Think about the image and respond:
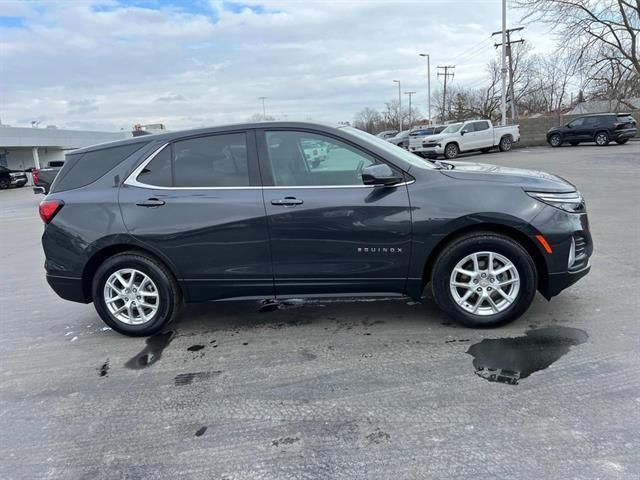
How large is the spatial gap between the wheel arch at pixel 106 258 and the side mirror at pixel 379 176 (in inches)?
71.1

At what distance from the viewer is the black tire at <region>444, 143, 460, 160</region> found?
25.4 meters

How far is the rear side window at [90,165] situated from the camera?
4.30 meters

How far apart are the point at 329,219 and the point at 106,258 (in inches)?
79.1

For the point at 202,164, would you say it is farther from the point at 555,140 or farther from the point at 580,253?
the point at 555,140

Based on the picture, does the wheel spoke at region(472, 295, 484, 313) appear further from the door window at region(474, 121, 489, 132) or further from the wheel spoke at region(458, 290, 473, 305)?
the door window at region(474, 121, 489, 132)

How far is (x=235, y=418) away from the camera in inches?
119

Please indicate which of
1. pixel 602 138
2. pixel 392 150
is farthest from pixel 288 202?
pixel 602 138

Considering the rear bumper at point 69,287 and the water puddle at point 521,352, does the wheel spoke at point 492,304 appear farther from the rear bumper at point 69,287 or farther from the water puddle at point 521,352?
the rear bumper at point 69,287

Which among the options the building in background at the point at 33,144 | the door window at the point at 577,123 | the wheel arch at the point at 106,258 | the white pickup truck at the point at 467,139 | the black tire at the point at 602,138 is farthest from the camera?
the building in background at the point at 33,144

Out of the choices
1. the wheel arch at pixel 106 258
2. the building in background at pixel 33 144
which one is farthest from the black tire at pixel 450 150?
the building in background at pixel 33 144

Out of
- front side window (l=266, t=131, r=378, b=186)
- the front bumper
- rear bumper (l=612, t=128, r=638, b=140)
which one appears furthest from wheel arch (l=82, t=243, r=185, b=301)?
rear bumper (l=612, t=128, r=638, b=140)

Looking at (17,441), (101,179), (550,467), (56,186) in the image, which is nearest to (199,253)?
(101,179)

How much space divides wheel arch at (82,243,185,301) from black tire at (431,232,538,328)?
7.17 feet

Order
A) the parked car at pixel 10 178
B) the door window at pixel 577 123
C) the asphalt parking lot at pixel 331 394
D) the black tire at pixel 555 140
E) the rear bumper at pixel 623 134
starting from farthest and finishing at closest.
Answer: the parked car at pixel 10 178, the black tire at pixel 555 140, the door window at pixel 577 123, the rear bumper at pixel 623 134, the asphalt parking lot at pixel 331 394
